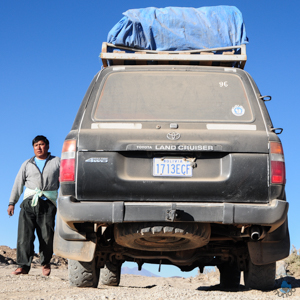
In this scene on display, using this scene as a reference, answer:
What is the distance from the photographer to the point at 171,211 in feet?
14.2

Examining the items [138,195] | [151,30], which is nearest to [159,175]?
[138,195]

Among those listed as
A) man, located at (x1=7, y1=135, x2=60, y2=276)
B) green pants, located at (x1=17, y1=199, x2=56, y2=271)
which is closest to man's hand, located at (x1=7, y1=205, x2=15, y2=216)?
man, located at (x1=7, y1=135, x2=60, y2=276)

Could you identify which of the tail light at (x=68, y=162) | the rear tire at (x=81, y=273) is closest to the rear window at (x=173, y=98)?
the tail light at (x=68, y=162)

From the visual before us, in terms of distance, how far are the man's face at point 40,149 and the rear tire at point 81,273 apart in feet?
8.52

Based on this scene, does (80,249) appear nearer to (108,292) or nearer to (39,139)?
(108,292)

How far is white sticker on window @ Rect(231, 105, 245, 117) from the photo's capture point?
190 inches

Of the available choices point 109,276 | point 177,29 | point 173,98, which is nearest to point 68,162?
point 173,98

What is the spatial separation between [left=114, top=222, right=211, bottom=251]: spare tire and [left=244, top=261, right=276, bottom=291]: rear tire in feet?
2.59

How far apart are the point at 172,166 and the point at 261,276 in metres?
1.84

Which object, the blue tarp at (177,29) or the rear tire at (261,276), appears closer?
the rear tire at (261,276)

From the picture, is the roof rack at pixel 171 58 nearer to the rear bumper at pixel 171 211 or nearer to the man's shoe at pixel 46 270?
the rear bumper at pixel 171 211

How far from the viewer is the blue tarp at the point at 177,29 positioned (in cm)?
610

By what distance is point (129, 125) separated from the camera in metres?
4.66

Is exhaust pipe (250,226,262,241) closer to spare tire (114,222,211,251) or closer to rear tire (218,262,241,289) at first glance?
spare tire (114,222,211,251)
